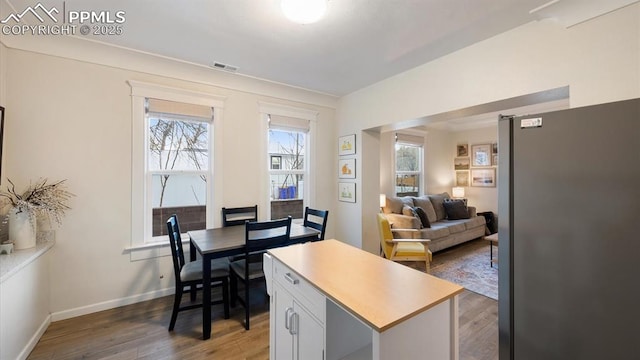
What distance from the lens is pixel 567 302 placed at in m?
1.23

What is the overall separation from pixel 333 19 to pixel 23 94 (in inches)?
111

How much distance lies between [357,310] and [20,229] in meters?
2.80

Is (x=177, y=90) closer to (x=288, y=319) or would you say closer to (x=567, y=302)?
(x=288, y=319)

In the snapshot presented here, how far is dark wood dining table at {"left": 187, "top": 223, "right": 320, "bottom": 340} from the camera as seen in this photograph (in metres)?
2.15

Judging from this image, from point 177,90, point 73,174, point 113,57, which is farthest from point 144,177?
point 113,57

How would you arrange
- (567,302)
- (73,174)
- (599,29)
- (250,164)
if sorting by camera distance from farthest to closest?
(250,164), (73,174), (599,29), (567,302)

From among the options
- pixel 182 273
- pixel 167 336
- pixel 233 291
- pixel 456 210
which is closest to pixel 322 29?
pixel 182 273

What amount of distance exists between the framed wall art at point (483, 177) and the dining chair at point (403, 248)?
352cm

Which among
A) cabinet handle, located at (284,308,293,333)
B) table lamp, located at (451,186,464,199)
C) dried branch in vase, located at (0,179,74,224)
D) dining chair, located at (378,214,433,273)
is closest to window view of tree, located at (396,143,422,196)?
table lamp, located at (451,186,464,199)

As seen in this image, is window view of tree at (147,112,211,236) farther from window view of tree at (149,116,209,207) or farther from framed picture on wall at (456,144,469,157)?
framed picture on wall at (456,144,469,157)

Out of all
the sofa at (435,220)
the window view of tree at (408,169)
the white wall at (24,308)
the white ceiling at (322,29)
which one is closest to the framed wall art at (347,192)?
the sofa at (435,220)

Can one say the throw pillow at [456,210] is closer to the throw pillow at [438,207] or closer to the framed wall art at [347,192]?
the throw pillow at [438,207]

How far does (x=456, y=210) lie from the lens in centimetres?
524

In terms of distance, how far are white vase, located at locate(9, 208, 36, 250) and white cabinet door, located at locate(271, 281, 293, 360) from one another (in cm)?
218
